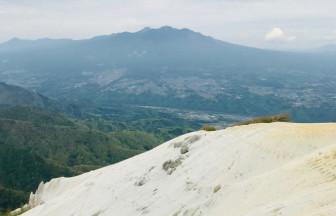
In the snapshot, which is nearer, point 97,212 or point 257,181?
point 257,181

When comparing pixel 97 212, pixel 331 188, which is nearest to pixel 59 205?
pixel 97 212

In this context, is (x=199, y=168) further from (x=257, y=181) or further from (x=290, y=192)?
(x=290, y=192)

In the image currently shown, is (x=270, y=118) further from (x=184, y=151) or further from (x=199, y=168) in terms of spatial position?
(x=199, y=168)

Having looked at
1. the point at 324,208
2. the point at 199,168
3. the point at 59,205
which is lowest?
the point at 59,205

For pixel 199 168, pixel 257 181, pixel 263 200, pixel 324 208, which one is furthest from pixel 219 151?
pixel 324 208

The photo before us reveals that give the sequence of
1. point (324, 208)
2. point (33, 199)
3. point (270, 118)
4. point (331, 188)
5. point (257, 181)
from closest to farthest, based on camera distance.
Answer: point (324, 208) → point (331, 188) → point (257, 181) → point (270, 118) → point (33, 199)

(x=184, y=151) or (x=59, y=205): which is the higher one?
(x=184, y=151)

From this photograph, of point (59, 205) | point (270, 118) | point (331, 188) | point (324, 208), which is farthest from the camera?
point (270, 118)
